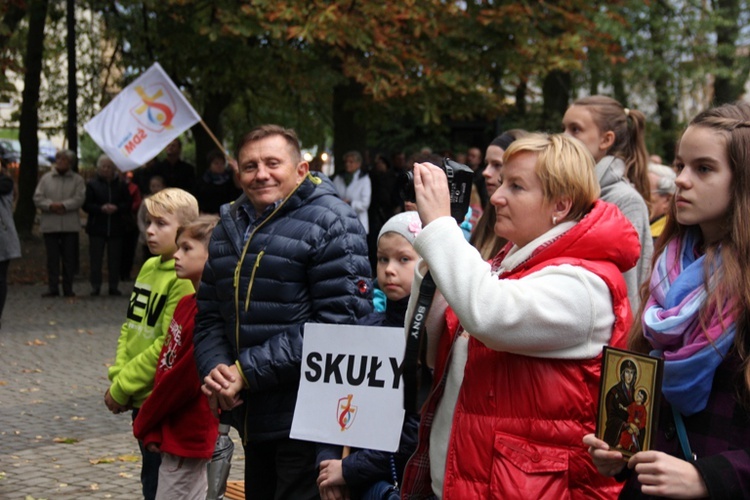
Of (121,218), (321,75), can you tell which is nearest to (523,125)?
(321,75)

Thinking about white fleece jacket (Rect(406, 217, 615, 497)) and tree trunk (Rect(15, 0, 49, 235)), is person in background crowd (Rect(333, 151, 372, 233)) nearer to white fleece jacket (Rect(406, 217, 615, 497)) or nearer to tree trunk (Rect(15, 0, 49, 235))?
tree trunk (Rect(15, 0, 49, 235))

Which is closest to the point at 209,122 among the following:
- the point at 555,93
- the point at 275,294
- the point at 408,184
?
the point at 555,93

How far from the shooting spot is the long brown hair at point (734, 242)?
Result: 2.52 meters

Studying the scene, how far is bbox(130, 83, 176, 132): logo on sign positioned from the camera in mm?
10897

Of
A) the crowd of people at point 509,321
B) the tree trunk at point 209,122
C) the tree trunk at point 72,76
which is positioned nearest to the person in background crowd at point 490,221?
the crowd of people at point 509,321

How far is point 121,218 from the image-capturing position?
16.1 m

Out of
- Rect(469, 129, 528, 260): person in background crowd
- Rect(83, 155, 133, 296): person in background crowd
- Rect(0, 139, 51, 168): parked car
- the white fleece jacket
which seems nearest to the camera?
the white fleece jacket

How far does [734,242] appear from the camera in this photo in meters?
2.62

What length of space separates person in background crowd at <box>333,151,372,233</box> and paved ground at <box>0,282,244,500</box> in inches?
161

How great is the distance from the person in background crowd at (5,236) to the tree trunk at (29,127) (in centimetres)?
891

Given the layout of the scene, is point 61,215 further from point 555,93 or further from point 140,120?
point 555,93

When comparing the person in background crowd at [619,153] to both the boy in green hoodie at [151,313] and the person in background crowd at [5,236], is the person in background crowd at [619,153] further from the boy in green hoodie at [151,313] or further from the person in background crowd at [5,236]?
the person in background crowd at [5,236]

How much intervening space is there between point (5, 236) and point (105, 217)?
12.5 feet

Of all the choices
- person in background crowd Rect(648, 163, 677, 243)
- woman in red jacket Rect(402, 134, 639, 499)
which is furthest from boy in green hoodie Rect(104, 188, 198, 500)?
person in background crowd Rect(648, 163, 677, 243)
